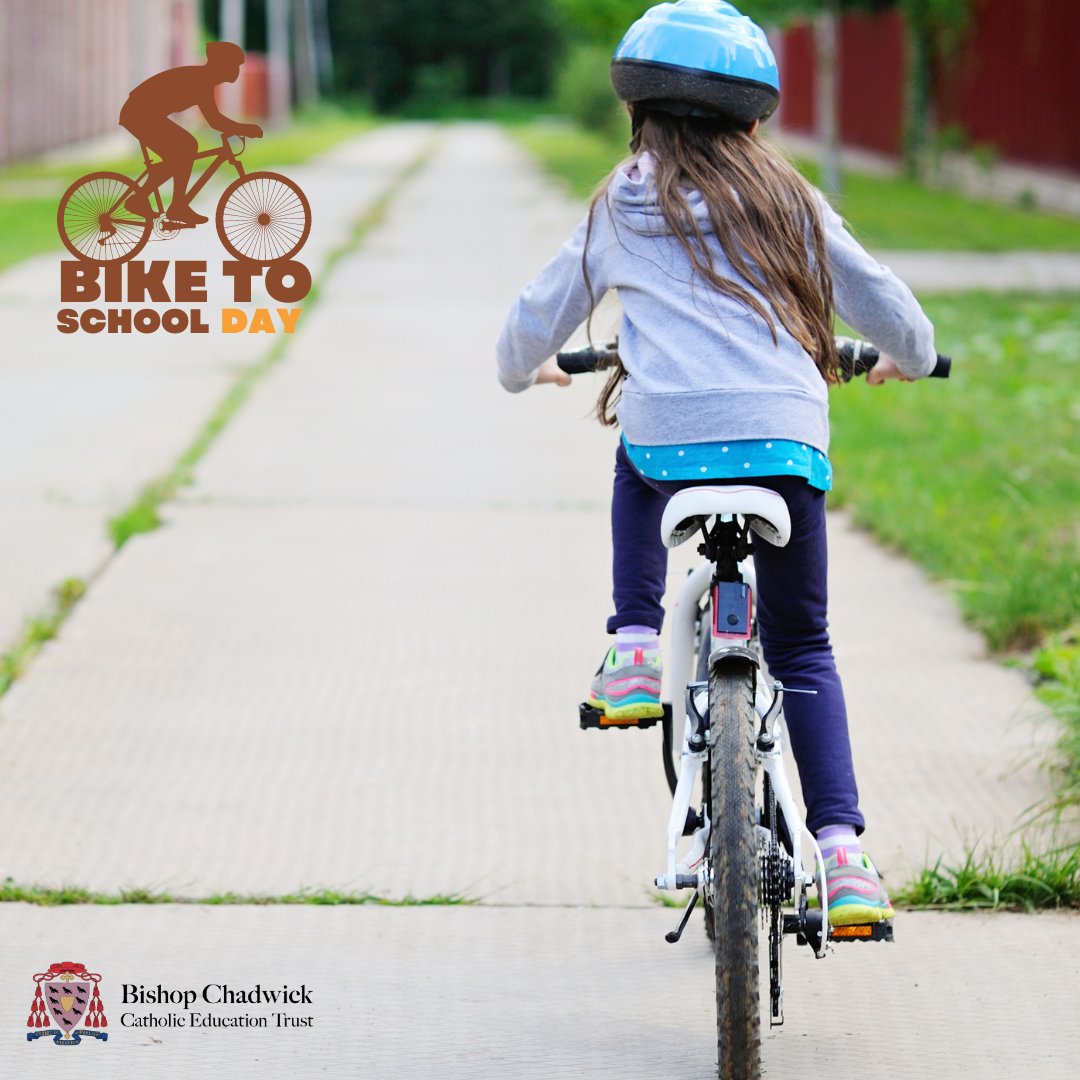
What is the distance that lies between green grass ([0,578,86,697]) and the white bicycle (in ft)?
8.55

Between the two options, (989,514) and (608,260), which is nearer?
(608,260)

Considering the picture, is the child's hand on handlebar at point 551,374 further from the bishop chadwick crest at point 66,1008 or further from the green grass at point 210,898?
the bishop chadwick crest at point 66,1008

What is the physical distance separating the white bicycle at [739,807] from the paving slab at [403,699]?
2.69 ft

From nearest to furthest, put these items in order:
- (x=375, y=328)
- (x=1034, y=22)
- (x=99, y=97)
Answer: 1. (x=375, y=328)
2. (x=1034, y=22)
3. (x=99, y=97)

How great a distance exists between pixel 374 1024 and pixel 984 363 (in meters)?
8.19

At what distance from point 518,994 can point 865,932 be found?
0.69 metres

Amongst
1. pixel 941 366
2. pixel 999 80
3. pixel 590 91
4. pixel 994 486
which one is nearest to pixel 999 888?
pixel 941 366

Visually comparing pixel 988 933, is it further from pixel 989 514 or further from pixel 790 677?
pixel 989 514

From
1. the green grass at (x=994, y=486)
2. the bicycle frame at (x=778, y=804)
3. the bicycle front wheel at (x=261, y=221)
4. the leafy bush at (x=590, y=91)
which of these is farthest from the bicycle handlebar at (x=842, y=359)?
the leafy bush at (x=590, y=91)

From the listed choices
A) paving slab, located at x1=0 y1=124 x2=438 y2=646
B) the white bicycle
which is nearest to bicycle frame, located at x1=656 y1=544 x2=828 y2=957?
the white bicycle

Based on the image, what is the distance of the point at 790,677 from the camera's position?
3.06 metres

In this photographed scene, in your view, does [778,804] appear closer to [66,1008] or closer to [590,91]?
[66,1008]

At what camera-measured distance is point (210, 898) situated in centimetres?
365

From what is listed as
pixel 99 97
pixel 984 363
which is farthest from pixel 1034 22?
pixel 99 97
